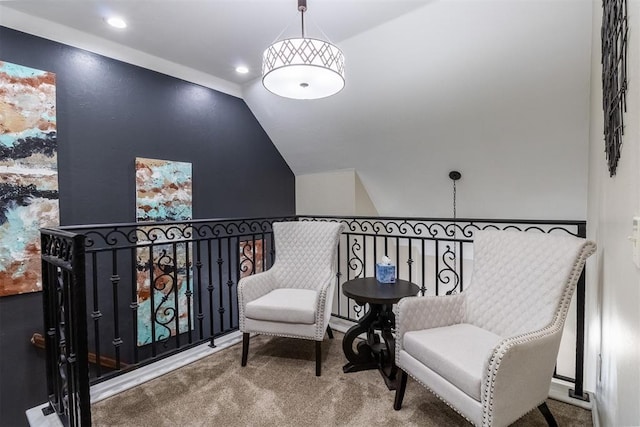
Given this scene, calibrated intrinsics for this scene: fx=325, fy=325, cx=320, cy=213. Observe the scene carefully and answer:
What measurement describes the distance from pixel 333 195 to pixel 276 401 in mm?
3484

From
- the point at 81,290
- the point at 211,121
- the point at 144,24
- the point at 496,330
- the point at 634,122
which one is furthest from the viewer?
the point at 211,121

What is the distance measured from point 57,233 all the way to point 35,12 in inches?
103

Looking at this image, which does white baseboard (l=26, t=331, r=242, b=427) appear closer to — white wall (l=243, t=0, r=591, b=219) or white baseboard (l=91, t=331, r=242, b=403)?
white baseboard (l=91, t=331, r=242, b=403)

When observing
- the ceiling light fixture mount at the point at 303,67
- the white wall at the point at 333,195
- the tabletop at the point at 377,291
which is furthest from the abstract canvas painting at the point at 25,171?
the white wall at the point at 333,195

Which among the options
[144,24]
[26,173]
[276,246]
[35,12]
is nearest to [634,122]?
[276,246]

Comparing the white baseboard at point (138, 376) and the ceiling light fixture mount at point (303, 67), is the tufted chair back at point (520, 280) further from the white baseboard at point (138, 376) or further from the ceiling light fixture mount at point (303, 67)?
the white baseboard at point (138, 376)

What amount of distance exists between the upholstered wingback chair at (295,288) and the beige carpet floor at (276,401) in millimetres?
186

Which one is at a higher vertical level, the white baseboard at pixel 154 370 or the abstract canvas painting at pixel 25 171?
the abstract canvas painting at pixel 25 171

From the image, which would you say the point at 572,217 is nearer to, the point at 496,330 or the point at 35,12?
the point at 496,330

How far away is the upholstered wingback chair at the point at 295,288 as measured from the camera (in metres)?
2.23

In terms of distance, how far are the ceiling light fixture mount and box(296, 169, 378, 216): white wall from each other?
2.72 m

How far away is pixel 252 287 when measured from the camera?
2.46m

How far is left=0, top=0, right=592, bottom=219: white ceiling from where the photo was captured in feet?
8.59

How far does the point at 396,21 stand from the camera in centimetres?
291
